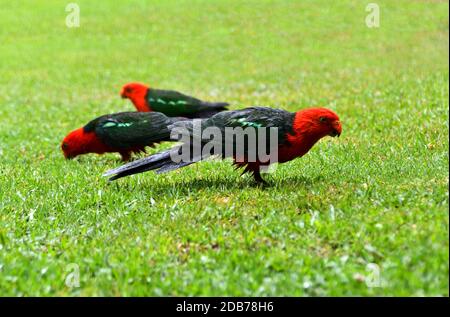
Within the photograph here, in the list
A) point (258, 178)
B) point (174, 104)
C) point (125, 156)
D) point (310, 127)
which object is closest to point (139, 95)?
point (174, 104)

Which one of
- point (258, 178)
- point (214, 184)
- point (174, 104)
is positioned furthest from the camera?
point (174, 104)

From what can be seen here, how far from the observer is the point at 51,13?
32812 millimetres

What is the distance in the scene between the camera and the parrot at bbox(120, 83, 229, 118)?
11.9 meters

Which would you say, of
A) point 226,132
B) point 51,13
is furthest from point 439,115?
point 51,13

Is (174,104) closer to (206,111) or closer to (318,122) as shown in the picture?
(206,111)

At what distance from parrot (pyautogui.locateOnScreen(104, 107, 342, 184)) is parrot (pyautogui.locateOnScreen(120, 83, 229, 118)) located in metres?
4.05

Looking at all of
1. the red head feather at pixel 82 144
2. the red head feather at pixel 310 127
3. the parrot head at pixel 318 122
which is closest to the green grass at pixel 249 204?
the red head feather at pixel 82 144

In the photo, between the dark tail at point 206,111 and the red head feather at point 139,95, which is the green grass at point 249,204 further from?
the dark tail at point 206,111

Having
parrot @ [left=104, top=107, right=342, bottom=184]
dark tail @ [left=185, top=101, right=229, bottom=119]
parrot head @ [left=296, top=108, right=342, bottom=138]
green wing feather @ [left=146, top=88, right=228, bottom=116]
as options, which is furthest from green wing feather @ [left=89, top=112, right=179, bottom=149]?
parrot head @ [left=296, top=108, right=342, bottom=138]

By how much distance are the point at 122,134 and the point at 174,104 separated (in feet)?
7.51

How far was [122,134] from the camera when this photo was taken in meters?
9.76

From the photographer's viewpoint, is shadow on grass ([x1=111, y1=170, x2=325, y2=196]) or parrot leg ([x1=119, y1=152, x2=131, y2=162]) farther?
parrot leg ([x1=119, y1=152, x2=131, y2=162])

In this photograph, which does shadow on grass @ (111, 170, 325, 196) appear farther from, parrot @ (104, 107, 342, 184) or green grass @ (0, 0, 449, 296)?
parrot @ (104, 107, 342, 184)

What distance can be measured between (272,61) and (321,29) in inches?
211
